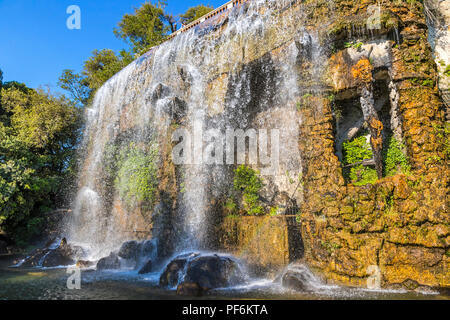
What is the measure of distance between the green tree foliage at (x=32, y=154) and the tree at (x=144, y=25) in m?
7.69

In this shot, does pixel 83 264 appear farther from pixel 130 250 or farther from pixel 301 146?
pixel 301 146

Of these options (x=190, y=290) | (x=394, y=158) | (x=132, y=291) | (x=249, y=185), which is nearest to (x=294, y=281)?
(x=190, y=290)

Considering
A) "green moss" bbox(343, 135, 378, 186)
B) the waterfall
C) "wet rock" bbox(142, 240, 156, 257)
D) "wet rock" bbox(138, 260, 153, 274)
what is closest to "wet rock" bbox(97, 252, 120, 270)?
"wet rock" bbox(142, 240, 156, 257)

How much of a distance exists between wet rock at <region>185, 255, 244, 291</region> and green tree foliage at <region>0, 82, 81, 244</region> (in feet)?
34.4

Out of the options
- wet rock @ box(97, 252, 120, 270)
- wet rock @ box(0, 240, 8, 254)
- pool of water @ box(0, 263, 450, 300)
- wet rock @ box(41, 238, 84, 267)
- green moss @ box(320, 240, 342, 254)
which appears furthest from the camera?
wet rock @ box(0, 240, 8, 254)

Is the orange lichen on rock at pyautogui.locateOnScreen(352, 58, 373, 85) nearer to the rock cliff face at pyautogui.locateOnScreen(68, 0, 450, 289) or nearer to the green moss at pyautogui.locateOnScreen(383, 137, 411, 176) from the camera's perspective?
the rock cliff face at pyautogui.locateOnScreen(68, 0, 450, 289)

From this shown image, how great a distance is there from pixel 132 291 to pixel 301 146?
5351 mm

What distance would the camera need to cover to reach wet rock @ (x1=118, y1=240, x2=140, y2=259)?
9.45 metres

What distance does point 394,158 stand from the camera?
7.65 metres

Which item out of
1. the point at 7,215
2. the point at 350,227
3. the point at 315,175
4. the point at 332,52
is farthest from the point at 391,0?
the point at 7,215

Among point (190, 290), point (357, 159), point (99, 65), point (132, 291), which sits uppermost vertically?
point (99, 65)
